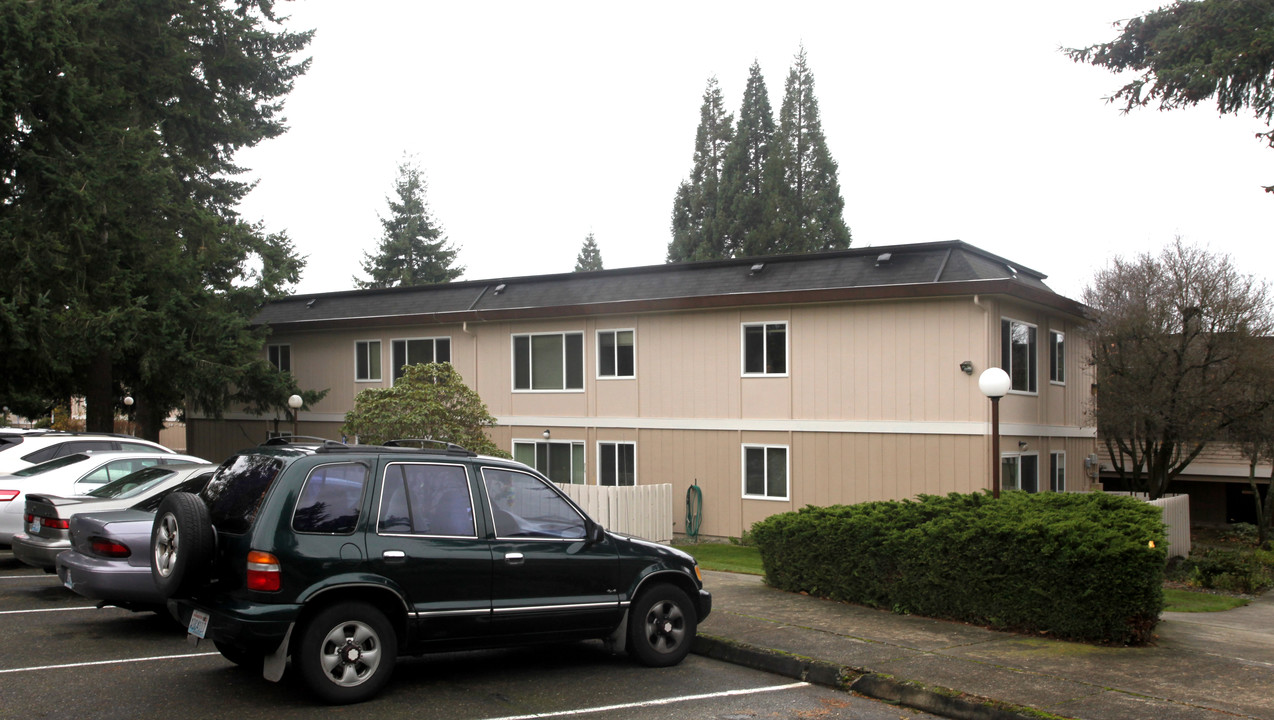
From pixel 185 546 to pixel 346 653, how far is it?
1.26m

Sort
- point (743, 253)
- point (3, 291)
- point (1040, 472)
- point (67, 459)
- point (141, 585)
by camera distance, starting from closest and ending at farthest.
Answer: point (141, 585), point (67, 459), point (1040, 472), point (3, 291), point (743, 253)

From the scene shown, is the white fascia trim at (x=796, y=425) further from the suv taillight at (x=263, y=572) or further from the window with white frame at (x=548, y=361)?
the suv taillight at (x=263, y=572)

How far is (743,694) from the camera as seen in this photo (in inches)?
298

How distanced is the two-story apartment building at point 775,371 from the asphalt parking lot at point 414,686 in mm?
11297

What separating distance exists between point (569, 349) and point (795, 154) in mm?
32430

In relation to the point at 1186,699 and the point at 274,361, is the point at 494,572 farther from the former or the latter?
the point at 274,361

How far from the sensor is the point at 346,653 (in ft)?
22.2

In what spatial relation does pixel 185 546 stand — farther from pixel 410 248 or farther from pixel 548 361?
pixel 410 248

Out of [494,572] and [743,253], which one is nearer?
[494,572]

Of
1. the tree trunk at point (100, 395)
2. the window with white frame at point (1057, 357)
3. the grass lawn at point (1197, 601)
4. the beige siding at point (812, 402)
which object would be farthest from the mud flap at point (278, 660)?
the tree trunk at point (100, 395)

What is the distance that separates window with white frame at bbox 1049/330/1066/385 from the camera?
21511 millimetres

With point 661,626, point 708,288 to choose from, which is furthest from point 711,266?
point 661,626

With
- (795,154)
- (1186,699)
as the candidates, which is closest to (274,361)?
(1186,699)

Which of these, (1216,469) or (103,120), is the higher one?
(103,120)
